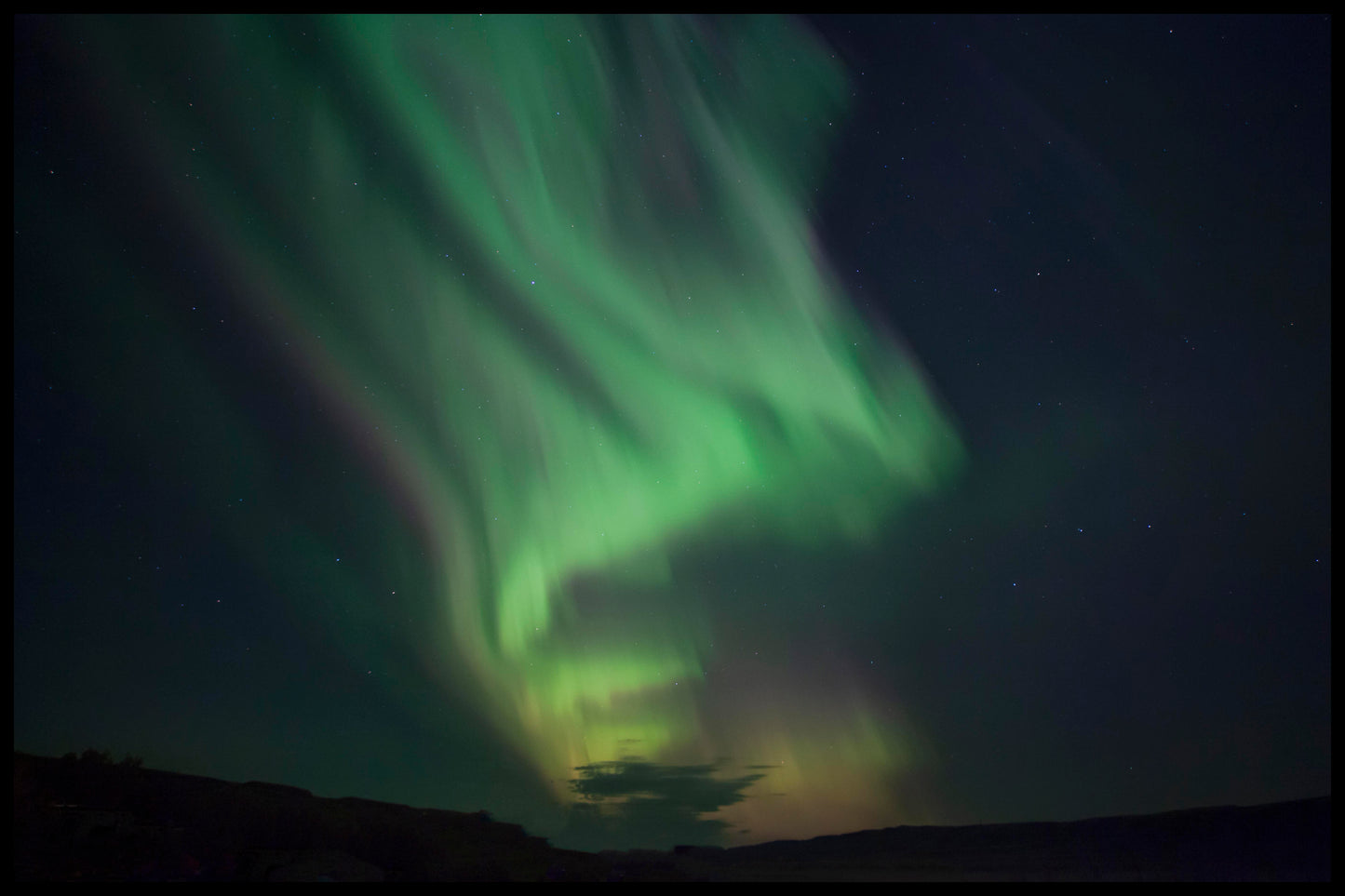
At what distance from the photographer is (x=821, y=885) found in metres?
12.3

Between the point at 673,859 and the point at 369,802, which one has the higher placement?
the point at 369,802

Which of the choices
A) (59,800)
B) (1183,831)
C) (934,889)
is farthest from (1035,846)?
(59,800)

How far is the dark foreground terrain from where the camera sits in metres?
15.5

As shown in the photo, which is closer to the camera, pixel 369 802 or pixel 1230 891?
pixel 1230 891

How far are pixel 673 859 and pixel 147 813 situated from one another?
40.8 ft

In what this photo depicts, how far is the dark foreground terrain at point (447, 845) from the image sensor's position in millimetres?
15523

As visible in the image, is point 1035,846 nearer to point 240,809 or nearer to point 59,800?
point 240,809

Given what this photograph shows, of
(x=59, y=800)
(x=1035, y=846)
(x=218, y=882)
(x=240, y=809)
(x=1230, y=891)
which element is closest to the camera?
(x=1230, y=891)

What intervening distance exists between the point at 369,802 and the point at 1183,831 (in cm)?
2430

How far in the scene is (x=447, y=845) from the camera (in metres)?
18.8

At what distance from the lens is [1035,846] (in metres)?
22.4

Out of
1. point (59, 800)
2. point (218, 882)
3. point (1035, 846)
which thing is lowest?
point (1035, 846)

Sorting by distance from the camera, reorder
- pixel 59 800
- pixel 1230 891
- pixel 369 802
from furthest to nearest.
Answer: pixel 369 802 < pixel 59 800 < pixel 1230 891

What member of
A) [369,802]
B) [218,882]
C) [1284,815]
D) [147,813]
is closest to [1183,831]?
[1284,815]
